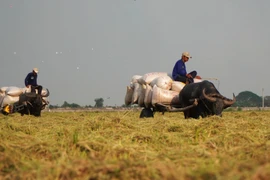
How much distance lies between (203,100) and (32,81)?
858 cm

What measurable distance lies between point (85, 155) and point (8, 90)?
13826mm

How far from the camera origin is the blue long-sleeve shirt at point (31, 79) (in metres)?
17.3

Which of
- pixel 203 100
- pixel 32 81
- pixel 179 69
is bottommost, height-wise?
pixel 203 100

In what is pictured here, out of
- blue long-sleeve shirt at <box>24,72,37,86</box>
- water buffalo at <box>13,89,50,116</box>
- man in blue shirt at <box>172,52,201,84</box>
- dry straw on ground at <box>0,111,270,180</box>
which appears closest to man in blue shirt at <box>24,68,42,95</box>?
blue long-sleeve shirt at <box>24,72,37,86</box>

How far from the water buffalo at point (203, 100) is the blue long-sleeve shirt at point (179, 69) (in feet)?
2.83

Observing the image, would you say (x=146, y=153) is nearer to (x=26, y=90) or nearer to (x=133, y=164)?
(x=133, y=164)

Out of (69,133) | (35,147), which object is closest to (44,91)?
(69,133)

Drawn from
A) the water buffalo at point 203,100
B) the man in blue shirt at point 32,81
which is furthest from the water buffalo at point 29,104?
the water buffalo at point 203,100

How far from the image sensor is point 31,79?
17406mm

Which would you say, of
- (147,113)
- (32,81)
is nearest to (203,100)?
(147,113)

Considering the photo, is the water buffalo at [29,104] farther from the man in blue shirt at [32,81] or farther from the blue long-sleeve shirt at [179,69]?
the blue long-sleeve shirt at [179,69]

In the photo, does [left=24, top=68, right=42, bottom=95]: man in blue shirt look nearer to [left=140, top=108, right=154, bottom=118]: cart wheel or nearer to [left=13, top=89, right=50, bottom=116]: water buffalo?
[left=13, top=89, right=50, bottom=116]: water buffalo

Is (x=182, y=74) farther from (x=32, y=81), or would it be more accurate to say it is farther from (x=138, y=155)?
(x=138, y=155)

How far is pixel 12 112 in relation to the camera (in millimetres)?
16500
